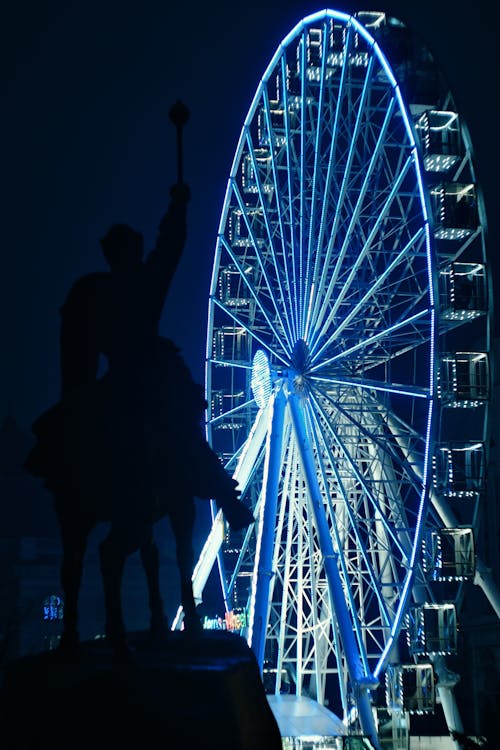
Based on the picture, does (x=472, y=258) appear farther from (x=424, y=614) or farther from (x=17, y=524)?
(x=17, y=524)

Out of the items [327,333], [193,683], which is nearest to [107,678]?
[193,683]

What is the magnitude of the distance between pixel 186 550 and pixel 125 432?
5.19 feet

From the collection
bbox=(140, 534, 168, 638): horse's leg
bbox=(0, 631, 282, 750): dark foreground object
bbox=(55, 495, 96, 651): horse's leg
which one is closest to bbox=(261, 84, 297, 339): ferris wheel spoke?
bbox=(140, 534, 168, 638): horse's leg

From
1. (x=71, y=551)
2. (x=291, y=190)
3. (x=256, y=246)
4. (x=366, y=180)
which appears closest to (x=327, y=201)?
(x=366, y=180)

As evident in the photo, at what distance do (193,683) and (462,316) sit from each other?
771 inches

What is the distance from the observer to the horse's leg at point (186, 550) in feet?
37.9

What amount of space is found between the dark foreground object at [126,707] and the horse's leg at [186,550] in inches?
69.3

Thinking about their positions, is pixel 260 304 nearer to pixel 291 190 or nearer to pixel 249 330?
pixel 249 330

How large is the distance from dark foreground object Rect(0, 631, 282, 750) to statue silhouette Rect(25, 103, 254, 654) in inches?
25.3

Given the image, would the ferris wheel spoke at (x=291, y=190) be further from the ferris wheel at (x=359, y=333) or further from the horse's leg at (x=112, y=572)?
the horse's leg at (x=112, y=572)

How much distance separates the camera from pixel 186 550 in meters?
11.8

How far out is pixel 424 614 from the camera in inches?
1140

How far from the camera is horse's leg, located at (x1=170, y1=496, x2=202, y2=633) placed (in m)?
11.6

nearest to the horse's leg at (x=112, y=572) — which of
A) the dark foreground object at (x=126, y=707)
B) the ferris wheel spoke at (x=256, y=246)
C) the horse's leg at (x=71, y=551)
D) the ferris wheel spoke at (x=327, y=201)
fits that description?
the horse's leg at (x=71, y=551)
